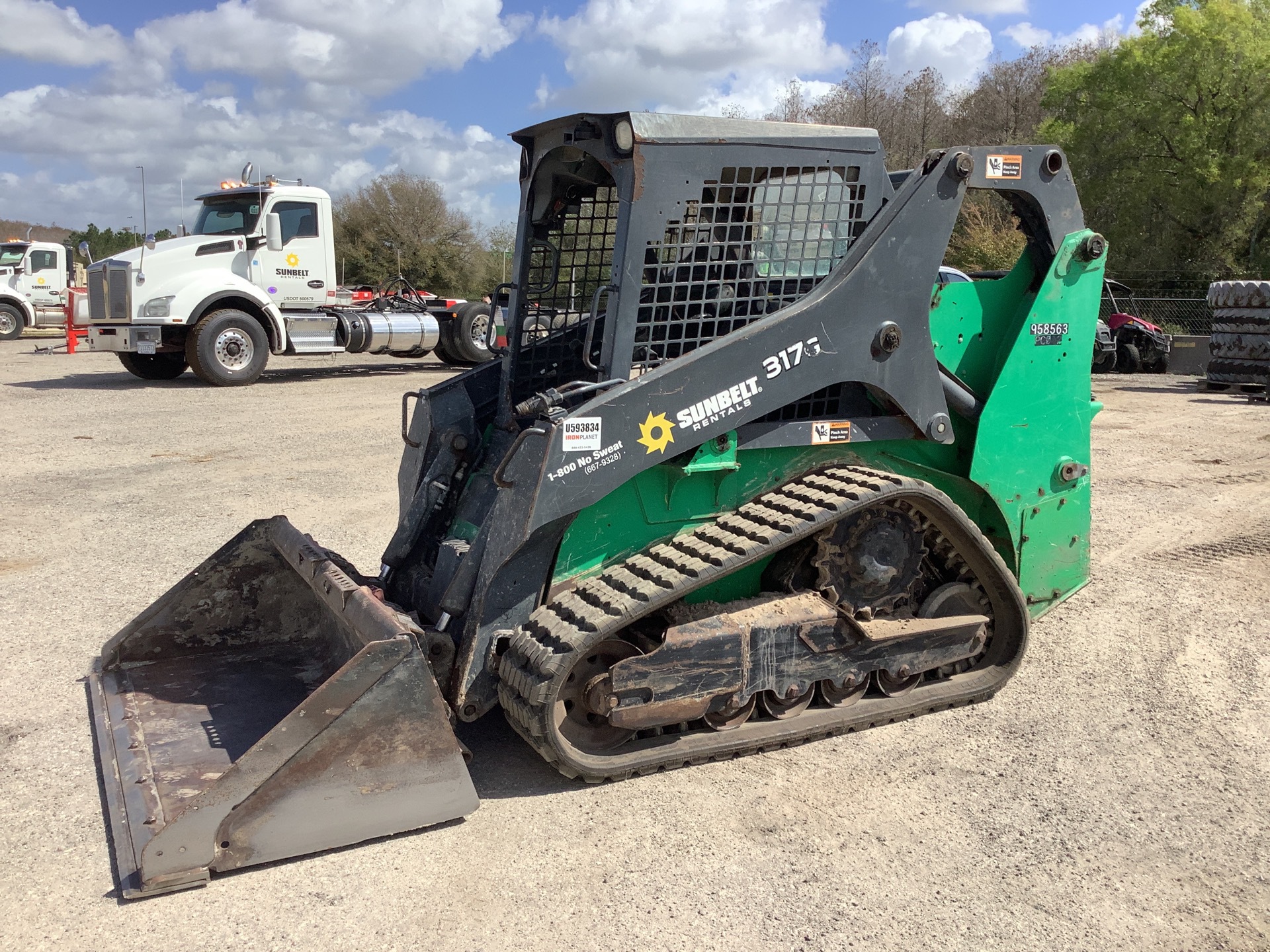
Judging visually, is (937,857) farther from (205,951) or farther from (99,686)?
(99,686)

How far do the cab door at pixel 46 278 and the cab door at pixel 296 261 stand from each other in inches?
486

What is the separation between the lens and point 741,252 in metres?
4.26

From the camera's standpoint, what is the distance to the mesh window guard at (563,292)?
16.4 feet

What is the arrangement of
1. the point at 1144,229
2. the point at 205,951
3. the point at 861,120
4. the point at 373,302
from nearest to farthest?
1. the point at 205,951
2. the point at 373,302
3. the point at 1144,229
4. the point at 861,120

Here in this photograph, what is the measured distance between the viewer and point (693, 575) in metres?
3.88

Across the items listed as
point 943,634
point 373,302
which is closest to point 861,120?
point 373,302

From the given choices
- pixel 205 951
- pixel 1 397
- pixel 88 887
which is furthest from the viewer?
pixel 1 397

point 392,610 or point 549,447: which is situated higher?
point 549,447

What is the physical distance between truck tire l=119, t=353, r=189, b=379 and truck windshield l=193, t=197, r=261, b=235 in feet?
6.66

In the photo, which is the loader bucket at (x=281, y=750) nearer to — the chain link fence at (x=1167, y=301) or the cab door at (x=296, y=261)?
the cab door at (x=296, y=261)

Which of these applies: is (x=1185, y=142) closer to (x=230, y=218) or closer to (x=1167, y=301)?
(x=1167, y=301)

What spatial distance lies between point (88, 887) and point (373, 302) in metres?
16.4

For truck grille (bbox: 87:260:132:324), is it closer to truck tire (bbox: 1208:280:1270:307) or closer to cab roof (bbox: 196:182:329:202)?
cab roof (bbox: 196:182:329:202)

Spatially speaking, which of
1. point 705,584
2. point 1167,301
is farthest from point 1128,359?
point 705,584
